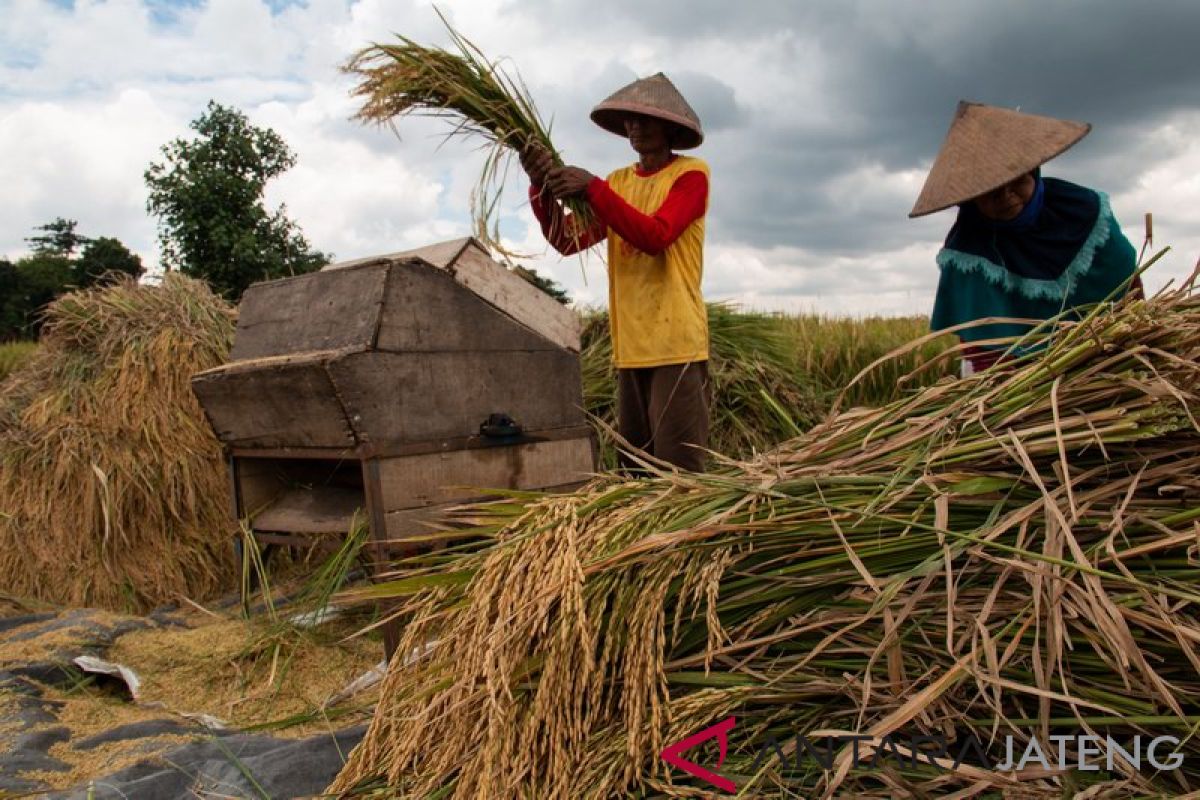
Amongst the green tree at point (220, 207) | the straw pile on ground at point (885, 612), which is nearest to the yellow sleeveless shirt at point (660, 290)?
the straw pile on ground at point (885, 612)

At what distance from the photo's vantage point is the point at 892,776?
126 centimetres

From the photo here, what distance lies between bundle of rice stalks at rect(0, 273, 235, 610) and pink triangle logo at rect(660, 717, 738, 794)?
393 centimetres

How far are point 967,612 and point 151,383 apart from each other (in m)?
4.65

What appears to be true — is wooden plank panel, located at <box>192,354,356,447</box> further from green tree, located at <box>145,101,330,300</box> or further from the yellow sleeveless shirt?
green tree, located at <box>145,101,330,300</box>

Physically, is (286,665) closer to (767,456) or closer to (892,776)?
(767,456)

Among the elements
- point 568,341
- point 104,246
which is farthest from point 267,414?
point 104,246

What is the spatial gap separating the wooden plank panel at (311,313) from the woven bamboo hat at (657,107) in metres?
1.09

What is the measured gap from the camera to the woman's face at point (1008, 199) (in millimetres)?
2695

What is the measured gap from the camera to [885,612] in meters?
1.33

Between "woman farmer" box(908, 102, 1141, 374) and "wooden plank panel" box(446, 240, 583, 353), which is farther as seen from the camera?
"wooden plank panel" box(446, 240, 583, 353)

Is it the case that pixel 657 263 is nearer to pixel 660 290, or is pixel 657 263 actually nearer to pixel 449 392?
pixel 660 290

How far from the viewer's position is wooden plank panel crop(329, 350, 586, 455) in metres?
3.28

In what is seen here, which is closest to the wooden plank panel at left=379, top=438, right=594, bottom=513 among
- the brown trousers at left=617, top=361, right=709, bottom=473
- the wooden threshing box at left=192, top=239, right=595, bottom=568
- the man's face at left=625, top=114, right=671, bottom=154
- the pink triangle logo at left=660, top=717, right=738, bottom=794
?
the wooden threshing box at left=192, top=239, right=595, bottom=568

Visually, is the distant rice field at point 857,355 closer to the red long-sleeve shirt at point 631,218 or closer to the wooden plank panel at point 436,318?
the red long-sleeve shirt at point 631,218
